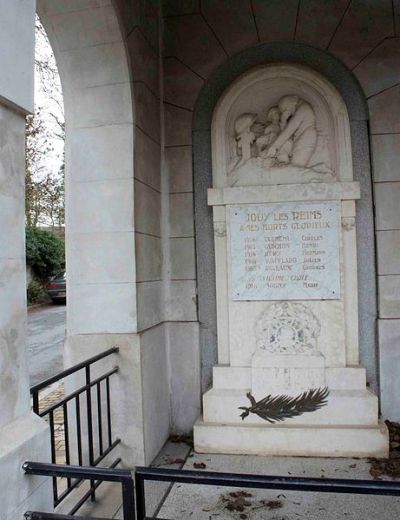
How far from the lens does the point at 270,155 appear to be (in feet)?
14.1

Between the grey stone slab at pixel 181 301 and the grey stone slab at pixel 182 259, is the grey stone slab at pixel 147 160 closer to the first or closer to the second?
the grey stone slab at pixel 182 259

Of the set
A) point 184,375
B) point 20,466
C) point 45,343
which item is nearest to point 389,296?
point 184,375

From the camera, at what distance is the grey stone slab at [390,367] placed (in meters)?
4.12

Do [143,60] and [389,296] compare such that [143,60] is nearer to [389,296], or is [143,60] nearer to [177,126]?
[177,126]

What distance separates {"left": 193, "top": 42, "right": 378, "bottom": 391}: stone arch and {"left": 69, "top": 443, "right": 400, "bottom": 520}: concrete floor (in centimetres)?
110

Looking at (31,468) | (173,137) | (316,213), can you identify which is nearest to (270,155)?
(316,213)

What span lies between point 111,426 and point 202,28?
12.8 feet

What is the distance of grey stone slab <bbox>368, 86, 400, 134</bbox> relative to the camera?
4.20m

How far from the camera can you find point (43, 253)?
21.3 m

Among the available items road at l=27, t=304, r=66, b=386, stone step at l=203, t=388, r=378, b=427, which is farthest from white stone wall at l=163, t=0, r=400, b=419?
road at l=27, t=304, r=66, b=386

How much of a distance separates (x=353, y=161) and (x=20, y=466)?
3.78m

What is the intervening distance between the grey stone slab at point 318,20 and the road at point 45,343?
637 cm

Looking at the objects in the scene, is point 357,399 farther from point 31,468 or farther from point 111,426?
point 31,468

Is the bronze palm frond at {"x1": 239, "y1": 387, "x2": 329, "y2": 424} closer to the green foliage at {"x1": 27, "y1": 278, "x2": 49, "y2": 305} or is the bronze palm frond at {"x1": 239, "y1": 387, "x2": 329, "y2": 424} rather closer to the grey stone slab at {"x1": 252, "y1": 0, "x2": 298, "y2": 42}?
the grey stone slab at {"x1": 252, "y1": 0, "x2": 298, "y2": 42}
